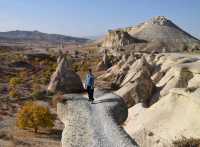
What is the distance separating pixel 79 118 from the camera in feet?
53.5

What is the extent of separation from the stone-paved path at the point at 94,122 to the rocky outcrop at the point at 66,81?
5832 millimetres

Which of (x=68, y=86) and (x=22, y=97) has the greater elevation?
(x=68, y=86)

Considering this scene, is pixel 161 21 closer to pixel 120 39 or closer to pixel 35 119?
pixel 120 39

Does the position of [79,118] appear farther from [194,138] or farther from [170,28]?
[170,28]

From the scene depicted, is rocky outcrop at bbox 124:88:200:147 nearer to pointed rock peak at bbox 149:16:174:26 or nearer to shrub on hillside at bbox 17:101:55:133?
shrub on hillside at bbox 17:101:55:133

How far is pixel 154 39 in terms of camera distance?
350ft

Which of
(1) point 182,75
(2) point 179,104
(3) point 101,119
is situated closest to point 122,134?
(3) point 101,119

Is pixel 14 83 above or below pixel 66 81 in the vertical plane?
below

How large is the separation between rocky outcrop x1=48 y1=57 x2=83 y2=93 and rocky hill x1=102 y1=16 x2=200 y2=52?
186 feet

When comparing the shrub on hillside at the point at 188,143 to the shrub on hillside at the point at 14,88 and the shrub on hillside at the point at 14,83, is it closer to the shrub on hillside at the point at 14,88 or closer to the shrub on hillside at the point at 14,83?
the shrub on hillside at the point at 14,88

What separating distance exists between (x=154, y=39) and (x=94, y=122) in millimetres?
92321

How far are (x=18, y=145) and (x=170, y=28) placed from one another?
105m

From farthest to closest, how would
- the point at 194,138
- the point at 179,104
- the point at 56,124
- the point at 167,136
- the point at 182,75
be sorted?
1. the point at 56,124
2. the point at 182,75
3. the point at 179,104
4. the point at 167,136
5. the point at 194,138

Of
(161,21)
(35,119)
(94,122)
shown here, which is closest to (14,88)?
(35,119)
